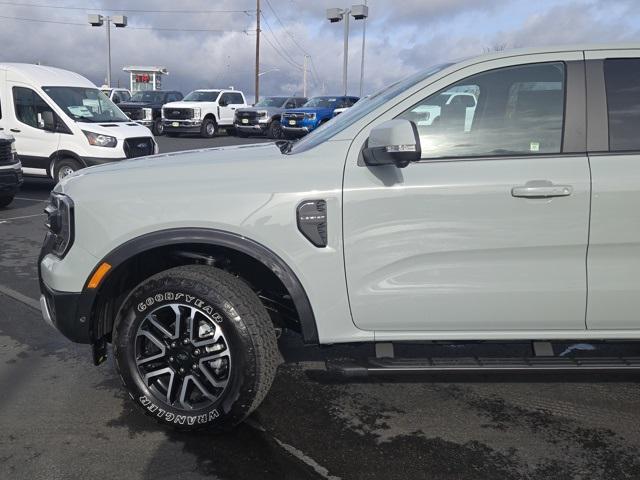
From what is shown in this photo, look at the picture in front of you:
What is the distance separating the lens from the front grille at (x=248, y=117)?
1059 inches

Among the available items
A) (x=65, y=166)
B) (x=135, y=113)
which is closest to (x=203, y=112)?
(x=135, y=113)

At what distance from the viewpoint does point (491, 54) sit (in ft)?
9.99

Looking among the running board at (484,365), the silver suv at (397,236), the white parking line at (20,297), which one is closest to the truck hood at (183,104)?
the white parking line at (20,297)

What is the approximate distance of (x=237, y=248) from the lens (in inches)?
113

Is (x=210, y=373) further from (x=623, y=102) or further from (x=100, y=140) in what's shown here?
(x=100, y=140)

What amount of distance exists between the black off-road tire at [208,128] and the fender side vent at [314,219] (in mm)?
24366

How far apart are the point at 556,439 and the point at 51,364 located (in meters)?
3.12

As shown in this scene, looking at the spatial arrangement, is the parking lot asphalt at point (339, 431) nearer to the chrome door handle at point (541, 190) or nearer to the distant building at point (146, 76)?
the chrome door handle at point (541, 190)

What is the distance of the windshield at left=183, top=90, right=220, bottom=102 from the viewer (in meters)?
27.2

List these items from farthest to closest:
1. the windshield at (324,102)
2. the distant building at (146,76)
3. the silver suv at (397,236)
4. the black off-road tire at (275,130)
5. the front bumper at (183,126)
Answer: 1. the distant building at (146,76)
2. the black off-road tire at (275,130)
3. the front bumper at (183,126)
4. the windshield at (324,102)
5. the silver suv at (397,236)

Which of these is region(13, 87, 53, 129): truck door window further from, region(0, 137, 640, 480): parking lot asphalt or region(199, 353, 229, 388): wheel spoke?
region(199, 353, 229, 388): wheel spoke

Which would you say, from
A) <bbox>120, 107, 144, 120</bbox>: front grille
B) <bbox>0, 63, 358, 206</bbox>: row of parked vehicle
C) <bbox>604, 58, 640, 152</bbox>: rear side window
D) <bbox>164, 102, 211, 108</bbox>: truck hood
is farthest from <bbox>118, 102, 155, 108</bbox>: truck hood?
<bbox>604, 58, 640, 152</bbox>: rear side window

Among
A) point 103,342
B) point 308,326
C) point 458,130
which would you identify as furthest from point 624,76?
point 103,342

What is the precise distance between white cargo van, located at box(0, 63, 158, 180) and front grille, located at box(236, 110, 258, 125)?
633 inches
